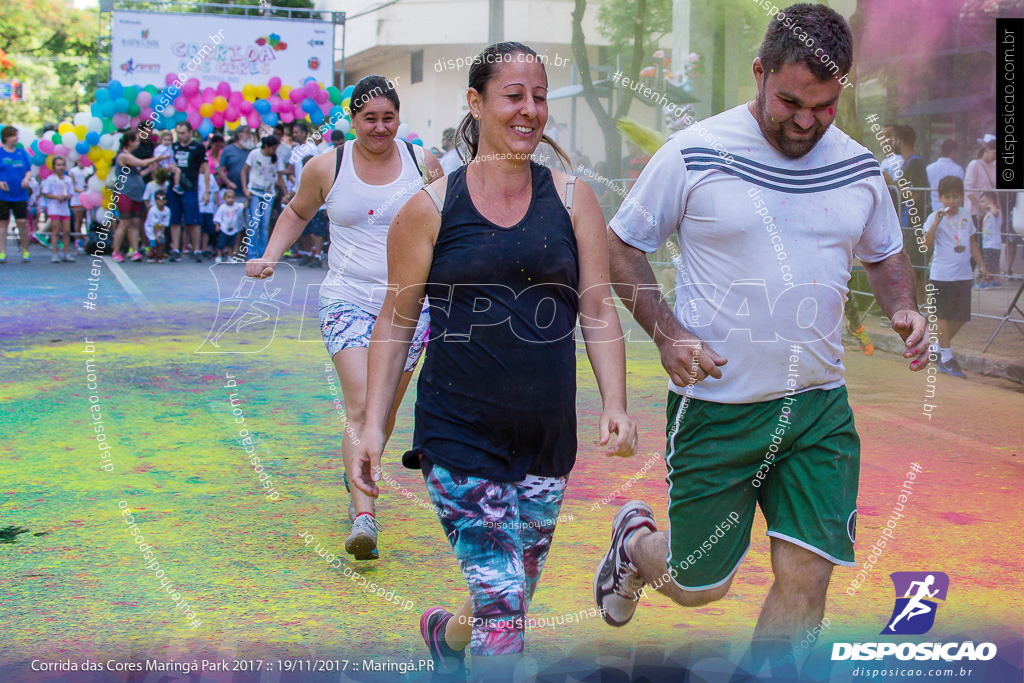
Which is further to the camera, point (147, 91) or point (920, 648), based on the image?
point (147, 91)

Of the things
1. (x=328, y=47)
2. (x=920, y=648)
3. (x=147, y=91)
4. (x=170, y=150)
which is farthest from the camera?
(x=328, y=47)

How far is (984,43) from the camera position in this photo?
436 inches

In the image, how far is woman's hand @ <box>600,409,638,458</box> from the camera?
265 cm

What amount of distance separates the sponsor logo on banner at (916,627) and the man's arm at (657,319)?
995 millimetres

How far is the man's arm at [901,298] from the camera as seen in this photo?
2.90 metres

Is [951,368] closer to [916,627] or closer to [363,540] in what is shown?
[916,627]

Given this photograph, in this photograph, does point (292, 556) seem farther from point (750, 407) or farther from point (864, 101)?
point (864, 101)

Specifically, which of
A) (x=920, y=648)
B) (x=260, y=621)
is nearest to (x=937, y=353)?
(x=920, y=648)

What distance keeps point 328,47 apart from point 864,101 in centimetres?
1213

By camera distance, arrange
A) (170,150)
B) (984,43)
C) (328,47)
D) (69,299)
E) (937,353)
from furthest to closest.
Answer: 1. (328,47)
2. (170,150)
3. (69,299)
4. (984,43)
5. (937,353)

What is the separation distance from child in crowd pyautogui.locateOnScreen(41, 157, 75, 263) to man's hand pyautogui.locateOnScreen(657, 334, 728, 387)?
15463 mm

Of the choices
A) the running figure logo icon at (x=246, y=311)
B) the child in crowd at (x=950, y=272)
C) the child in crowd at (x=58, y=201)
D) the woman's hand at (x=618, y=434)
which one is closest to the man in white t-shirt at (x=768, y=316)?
the woman's hand at (x=618, y=434)

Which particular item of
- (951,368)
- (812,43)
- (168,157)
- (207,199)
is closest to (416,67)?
(168,157)

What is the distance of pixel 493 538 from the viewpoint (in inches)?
105
